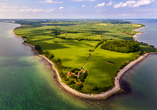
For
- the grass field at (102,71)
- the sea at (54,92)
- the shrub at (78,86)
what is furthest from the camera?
the grass field at (102,71)

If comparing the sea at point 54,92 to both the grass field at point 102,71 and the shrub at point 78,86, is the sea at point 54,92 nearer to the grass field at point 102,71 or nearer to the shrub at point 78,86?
the shrub at point 78,86

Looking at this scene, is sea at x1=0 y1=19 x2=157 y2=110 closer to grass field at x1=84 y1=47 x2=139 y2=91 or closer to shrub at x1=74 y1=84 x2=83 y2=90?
shrub at x1=74 y1=84 x2=83 y2=90

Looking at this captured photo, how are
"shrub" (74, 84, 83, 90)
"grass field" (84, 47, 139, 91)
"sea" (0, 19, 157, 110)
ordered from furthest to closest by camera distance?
"grass field" (84, 47, 139, 91), "shrub" (74, 84, 83, 90), "sea" (0, 19, 157, 110)

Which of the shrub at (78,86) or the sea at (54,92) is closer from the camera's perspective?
the sea at (54,92)

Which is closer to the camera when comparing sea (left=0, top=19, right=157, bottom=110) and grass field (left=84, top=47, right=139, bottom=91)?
sea (left=0, top=19, right=157, bottom=110)

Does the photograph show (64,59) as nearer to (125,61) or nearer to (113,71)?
(113,71)

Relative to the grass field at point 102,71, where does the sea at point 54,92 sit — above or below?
below

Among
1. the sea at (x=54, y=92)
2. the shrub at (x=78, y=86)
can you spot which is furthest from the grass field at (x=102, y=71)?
the sea at (x=54, y=92)

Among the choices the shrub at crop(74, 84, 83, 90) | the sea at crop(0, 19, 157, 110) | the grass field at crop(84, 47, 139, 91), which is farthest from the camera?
the grass field at crop(84, 47, 139, 91)

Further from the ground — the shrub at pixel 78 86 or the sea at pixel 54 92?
the shrub at pixel 78 86

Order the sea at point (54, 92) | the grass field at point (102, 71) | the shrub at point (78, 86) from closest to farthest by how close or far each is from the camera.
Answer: the sea at point (54, 92), the shrub at point (78, 86), the grass field at point (102, 71)

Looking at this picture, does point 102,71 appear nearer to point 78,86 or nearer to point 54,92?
point 78,86

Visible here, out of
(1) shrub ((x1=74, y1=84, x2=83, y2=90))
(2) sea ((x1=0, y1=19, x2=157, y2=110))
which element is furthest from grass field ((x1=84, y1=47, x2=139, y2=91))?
(2) sea ((x1=0, y1=19, x2=157, y2=110))
